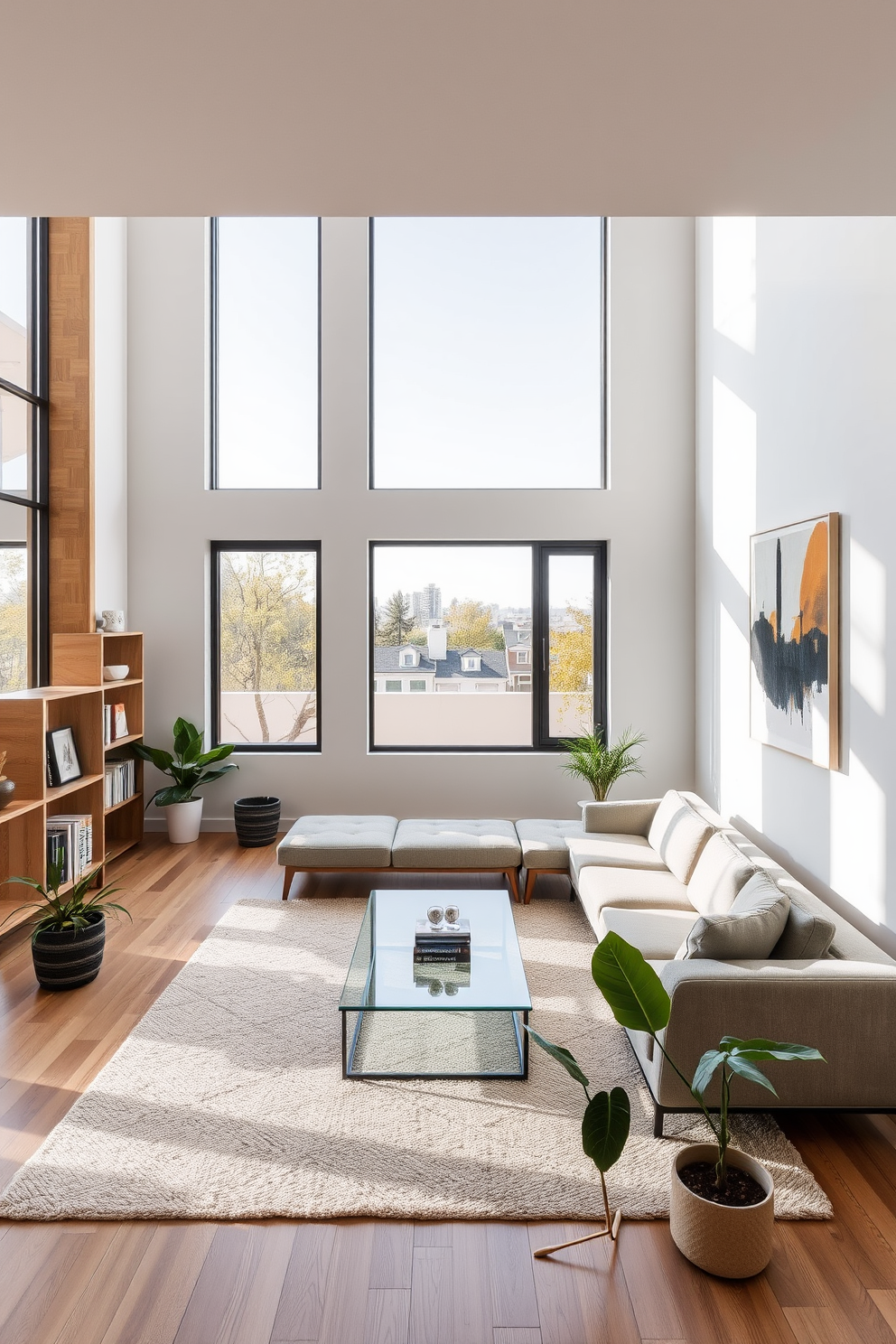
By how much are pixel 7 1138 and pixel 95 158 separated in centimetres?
285

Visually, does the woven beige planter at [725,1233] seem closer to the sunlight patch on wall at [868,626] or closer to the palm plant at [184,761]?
the sunlight patch on wall at [868,626]

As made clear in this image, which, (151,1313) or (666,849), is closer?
(151,1313)

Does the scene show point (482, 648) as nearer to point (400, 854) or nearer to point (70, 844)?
point (400, 854)

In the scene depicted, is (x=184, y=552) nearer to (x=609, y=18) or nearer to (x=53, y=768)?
(x=53, y=768)

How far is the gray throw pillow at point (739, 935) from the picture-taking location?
102 inches

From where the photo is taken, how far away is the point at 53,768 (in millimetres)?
4543

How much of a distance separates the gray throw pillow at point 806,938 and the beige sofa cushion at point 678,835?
4.07 ft

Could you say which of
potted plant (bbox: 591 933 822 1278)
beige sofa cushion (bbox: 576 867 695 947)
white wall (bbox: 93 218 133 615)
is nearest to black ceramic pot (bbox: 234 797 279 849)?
white wall (bbox: 93 218 133 615)

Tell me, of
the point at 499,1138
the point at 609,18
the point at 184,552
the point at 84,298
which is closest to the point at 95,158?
the point at 609,18

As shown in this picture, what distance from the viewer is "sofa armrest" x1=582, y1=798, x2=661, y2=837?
4930mm

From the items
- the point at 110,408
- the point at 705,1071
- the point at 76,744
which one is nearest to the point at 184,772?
the point at 76,744

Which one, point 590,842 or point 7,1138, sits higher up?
point 590,842

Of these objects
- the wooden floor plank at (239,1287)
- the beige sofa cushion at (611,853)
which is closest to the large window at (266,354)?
the beige sofa cushion at (611,853)

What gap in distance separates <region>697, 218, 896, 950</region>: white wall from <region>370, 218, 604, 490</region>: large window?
39.8 inches
